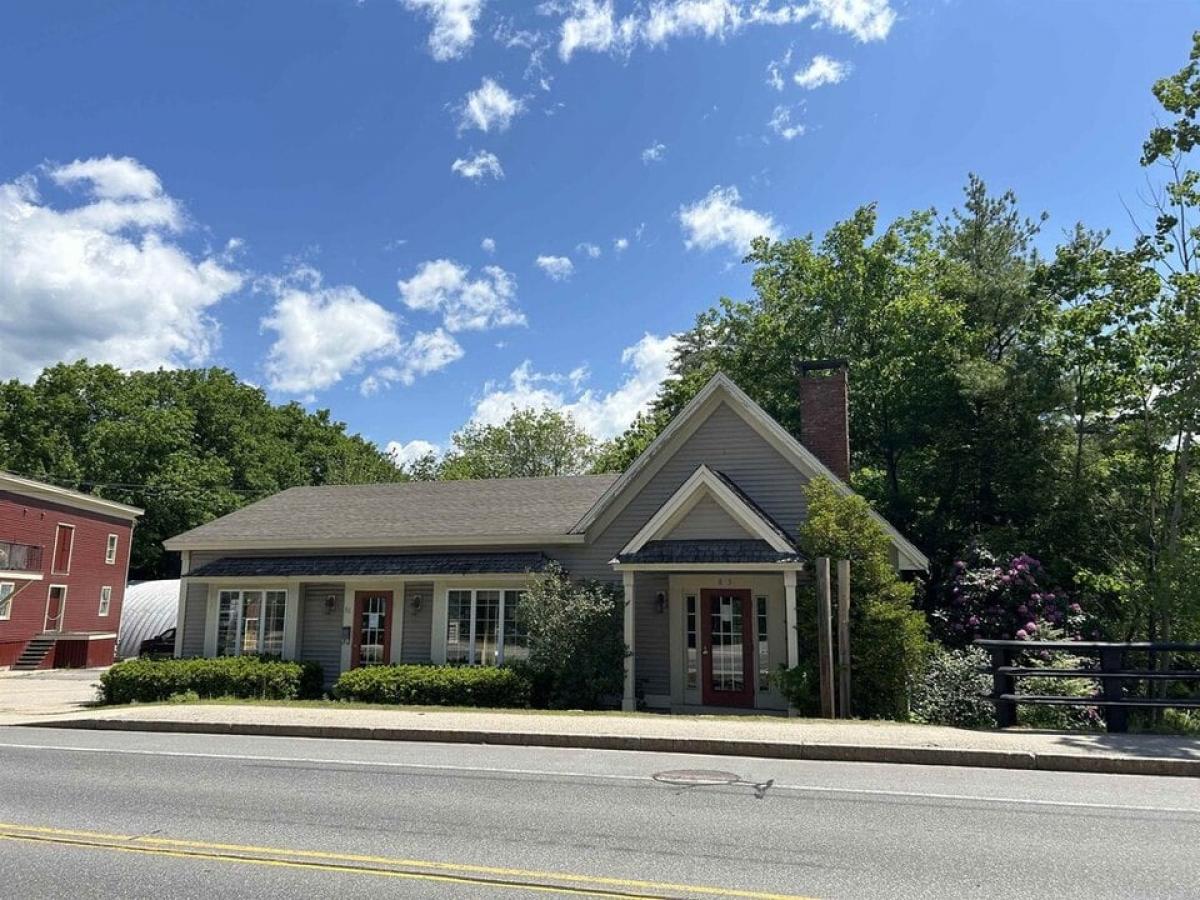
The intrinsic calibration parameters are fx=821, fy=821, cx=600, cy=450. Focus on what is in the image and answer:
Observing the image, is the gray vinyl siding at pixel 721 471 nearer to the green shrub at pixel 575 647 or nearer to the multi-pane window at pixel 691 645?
the green shrub at pixel 575 647

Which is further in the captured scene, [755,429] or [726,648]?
[755,429]

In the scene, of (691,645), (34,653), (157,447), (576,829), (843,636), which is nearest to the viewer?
(576,829)

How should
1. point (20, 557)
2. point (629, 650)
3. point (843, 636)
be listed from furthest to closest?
point (20, 557)
point (629, 650)
point (843, 636)

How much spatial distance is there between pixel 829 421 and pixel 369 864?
15052mm

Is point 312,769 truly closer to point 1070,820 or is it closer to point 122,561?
point 1070,820

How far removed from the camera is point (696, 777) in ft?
28.4

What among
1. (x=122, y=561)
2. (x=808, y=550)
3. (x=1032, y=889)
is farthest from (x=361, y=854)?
(x=122, y=561)

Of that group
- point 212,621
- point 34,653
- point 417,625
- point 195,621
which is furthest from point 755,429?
point 34,653

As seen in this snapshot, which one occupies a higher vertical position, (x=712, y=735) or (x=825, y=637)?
(x=825, y=637)

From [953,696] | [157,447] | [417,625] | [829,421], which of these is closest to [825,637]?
[953,696]

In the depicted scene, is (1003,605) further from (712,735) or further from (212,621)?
(212,621)

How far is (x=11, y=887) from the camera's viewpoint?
511 cm

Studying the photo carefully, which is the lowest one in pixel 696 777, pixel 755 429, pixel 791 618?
pixel 696 777

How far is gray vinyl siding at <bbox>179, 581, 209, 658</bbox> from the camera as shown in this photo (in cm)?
2016
